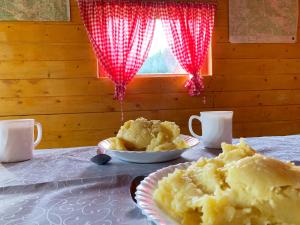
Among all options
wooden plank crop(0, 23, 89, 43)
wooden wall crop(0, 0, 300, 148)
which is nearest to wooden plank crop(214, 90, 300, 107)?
wooden wall crop(0, 0, 300, 148)

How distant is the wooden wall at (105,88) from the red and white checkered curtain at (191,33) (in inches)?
4.1

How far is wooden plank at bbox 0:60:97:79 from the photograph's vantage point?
222 centimetres

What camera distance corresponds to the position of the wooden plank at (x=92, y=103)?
7.43 ft

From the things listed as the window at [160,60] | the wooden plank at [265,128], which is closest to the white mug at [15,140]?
the window at [160,60]

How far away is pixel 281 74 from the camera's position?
105 inches

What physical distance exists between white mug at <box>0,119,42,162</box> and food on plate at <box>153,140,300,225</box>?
0.61 meters

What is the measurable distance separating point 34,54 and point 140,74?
2.54ft

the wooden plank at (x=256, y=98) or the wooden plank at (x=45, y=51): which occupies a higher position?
the wooden plank at (x=45, y=51)

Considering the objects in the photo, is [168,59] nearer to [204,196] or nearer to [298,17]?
[298,17]

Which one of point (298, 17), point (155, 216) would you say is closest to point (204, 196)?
point (155, 216)

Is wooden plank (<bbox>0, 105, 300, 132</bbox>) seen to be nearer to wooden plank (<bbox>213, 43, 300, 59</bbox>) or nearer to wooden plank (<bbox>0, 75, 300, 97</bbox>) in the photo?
wooden plank (<bbox>0, 75, 300, 97</bbox>)

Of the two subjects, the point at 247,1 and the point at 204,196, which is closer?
the point at 204,196

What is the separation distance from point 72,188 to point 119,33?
1.72 meters

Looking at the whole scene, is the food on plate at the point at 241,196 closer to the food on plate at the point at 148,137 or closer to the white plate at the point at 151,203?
the white plate at the point at 151,203
